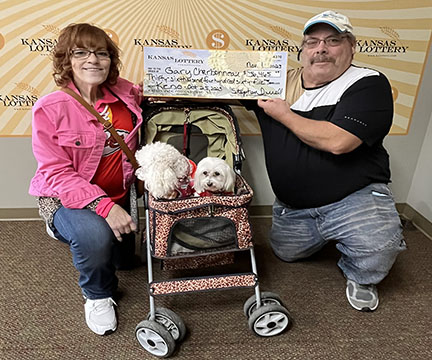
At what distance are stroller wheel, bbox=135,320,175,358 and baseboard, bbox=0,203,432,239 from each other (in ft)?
3.62

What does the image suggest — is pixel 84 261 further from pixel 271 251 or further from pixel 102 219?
pixel 271 251

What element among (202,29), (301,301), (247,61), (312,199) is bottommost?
(301,301)

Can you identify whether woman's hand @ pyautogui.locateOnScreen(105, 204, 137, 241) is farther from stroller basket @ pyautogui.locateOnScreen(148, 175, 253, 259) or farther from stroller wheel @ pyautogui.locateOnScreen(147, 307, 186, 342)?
stroller wheel @ pyautogui.locateOnScreen(147, 307, 186, 342)

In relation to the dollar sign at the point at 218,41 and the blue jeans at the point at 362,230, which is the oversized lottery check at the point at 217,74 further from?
the blue jeans at the point at 362,230

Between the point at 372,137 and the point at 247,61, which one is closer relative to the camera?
the point at 372,137

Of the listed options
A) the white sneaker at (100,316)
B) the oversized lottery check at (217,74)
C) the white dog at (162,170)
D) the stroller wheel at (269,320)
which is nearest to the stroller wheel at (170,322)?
the white sneaker at (100,316)

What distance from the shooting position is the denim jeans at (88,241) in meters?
1.52

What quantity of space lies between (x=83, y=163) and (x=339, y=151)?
1.15 m

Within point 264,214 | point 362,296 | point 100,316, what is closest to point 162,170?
point 100,316

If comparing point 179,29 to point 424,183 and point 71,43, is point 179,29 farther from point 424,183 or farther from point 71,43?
point 424,183

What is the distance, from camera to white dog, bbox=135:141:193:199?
1439mm

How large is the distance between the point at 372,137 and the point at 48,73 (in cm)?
178

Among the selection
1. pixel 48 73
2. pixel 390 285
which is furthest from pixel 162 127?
pixel 390 285

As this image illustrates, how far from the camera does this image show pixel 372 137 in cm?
164
